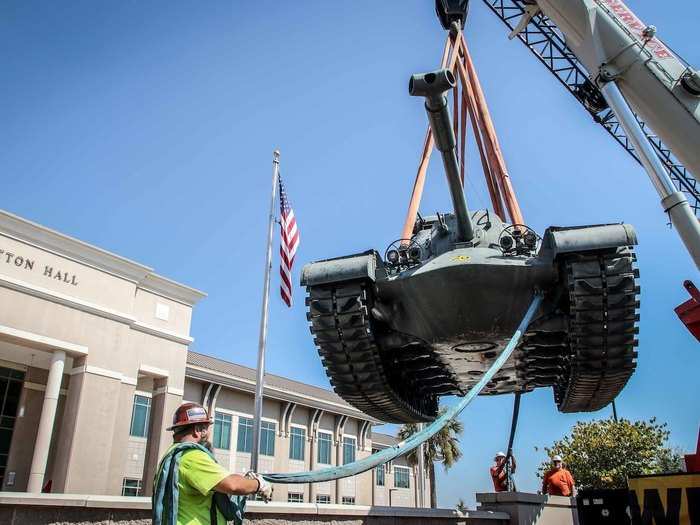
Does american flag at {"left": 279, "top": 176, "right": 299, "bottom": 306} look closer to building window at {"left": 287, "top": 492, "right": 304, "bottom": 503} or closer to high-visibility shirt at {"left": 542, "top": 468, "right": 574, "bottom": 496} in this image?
high-visibility shirt at {"left": 542, "top": 468, "right": 574, "bottom": 496}

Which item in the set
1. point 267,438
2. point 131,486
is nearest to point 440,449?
point 267,438

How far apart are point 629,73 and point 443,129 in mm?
4178

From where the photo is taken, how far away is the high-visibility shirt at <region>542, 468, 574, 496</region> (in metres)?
9.09

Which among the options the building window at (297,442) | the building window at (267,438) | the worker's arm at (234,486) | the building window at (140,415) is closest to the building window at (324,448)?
the building window at (297,442)

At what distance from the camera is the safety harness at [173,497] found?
279 cm

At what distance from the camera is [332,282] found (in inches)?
286

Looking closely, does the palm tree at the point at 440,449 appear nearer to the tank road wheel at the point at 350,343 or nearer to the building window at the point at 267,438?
the building window at the point at 267,438

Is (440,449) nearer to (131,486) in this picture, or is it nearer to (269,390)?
(269,390)

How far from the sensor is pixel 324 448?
35.0 meters

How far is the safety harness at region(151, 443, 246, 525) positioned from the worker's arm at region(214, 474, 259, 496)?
0.13m

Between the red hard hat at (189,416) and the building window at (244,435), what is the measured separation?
2737cm

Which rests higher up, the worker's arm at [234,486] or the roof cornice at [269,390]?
the roof cornice at [269,390]

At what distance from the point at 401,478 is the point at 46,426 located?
27252mm

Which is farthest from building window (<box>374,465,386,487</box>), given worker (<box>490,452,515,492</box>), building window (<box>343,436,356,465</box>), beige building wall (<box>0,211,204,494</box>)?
worker (<box>490,452,515,492</box>)
